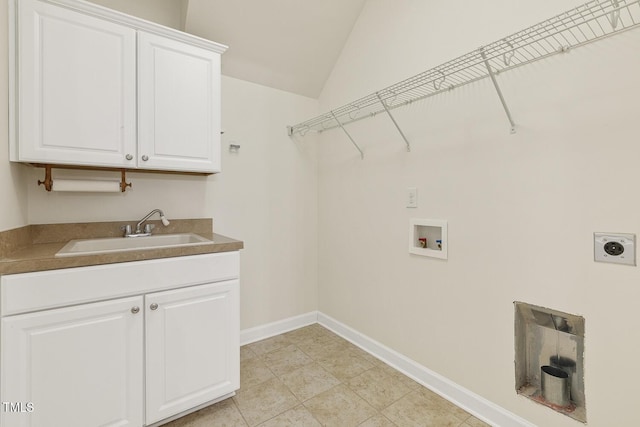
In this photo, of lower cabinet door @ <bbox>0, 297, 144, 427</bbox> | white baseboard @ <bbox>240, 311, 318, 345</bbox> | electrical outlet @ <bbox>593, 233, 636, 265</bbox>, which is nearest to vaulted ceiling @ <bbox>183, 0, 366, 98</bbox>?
lower cabinet door @ <bbox>0, 297, 144, 427</bbox>

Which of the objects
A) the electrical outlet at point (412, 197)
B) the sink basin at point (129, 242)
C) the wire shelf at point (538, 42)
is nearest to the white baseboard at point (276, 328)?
the sink basin at point (129, 242)

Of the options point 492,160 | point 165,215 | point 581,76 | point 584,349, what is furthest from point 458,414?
point 165,215

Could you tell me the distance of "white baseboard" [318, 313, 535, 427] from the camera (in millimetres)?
1433

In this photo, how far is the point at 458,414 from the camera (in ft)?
5.02

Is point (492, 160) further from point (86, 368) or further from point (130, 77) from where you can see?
point (86, 368)

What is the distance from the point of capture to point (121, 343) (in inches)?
50.3

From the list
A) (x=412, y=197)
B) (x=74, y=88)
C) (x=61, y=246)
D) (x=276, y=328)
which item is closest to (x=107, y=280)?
(x=61, y=246)

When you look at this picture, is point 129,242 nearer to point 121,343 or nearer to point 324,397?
point 121,343

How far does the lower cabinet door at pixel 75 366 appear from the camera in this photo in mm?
1081

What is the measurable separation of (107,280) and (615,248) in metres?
2.07

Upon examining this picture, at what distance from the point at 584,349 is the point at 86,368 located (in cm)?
208

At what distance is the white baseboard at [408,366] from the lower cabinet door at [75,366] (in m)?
1.06

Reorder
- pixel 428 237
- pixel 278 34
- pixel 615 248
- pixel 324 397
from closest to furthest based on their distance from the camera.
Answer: pixel 615 248 < pixel 324 397 < pixel 428 237 < pixel 278 34

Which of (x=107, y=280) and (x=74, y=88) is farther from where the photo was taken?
(x=74, y=88)
